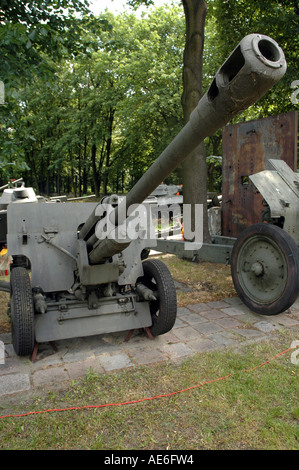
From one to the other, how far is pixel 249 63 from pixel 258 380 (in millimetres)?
2348

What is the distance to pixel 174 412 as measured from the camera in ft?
8.70

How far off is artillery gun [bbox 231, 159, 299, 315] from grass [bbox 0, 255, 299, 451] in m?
0.83

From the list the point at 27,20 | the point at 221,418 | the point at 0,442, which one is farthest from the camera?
the point at 27,20

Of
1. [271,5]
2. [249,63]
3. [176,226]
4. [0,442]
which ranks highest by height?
[271,5]

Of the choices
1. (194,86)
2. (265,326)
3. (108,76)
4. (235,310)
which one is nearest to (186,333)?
(265,326)

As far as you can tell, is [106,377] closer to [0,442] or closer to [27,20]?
[0,442]

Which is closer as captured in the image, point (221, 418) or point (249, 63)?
point (249, 63)

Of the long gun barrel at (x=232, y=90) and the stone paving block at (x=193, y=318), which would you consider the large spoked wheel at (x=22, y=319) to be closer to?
the long gun barrel at (x=232, y=90)

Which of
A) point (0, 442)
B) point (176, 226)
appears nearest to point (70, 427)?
point (0, 442)

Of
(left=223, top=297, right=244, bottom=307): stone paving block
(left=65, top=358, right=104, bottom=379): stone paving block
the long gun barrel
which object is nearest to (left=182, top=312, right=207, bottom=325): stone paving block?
(left=223, top=297, right=244, bottom=307): stone paving block

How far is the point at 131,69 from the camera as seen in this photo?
21094 mm

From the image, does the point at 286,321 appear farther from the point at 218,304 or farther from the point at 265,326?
the point at 218,304

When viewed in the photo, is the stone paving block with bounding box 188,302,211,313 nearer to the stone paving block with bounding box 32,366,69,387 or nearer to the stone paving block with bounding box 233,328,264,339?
the stone paving block with bounding box 233,328,264,339

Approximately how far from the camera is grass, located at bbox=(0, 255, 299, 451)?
2.35 metres
